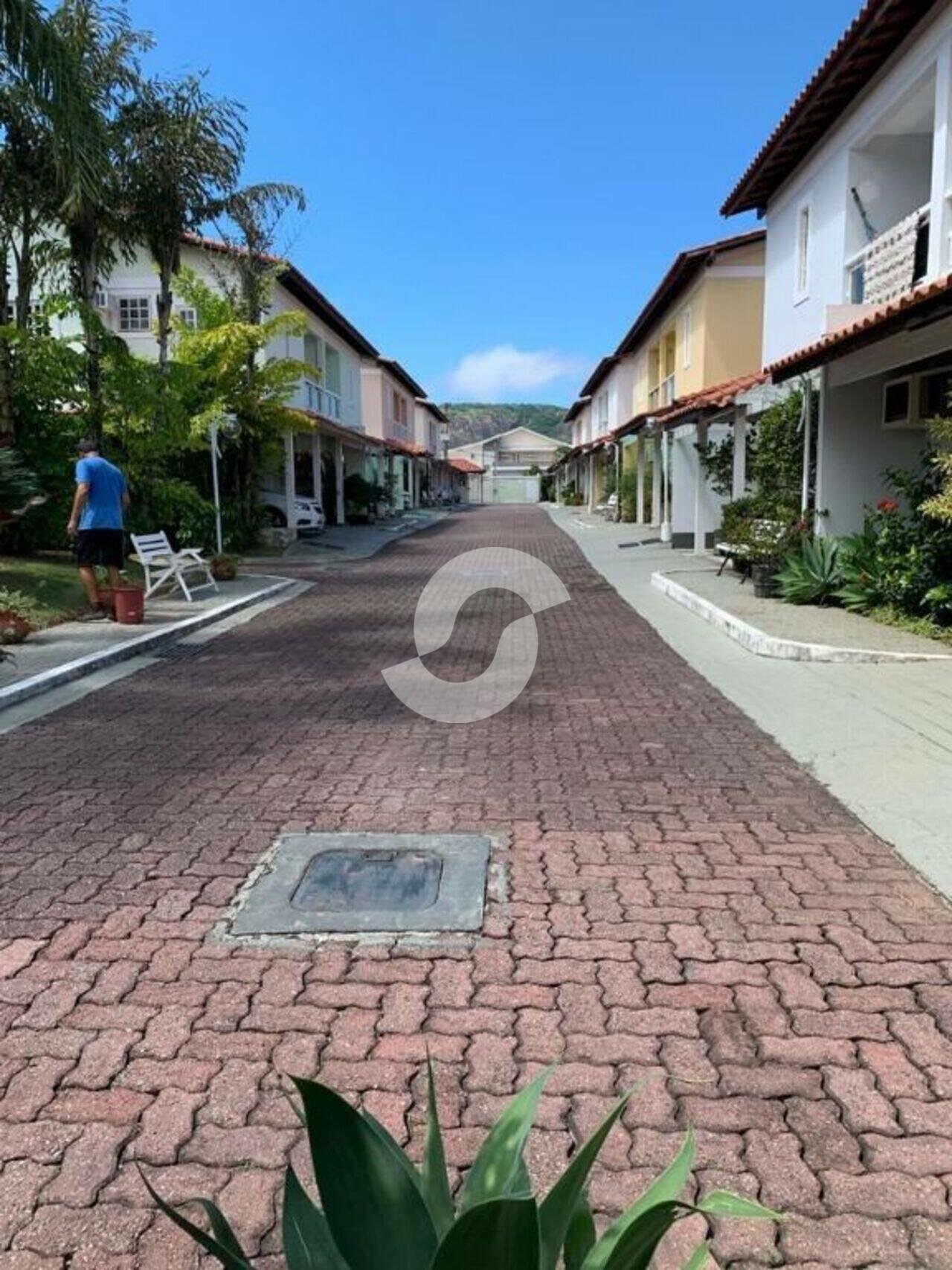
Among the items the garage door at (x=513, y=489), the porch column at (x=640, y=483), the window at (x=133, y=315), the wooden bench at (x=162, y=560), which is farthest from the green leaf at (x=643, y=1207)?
the garage door at (x=513, y=489)

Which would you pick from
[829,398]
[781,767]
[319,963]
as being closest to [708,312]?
[829,398]

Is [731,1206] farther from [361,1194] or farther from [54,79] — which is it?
[54,79]

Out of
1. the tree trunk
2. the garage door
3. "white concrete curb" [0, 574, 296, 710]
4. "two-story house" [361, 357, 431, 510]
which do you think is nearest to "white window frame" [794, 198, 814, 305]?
"white concrete curb" [0, 574, 296, 710]

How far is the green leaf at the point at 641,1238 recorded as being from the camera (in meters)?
1.46

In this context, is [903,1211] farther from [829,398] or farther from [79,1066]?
[829,398]

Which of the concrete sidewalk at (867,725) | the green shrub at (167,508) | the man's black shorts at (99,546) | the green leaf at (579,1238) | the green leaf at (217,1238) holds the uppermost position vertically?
the green shrub at (167,508)

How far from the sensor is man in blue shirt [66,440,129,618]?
10836 millimetres

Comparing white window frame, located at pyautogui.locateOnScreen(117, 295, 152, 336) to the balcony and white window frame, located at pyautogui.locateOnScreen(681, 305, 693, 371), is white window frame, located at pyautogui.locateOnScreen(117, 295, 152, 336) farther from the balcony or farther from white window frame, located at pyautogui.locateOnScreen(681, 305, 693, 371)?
white window frame, located at pyautogui.locateOnScreen(681, 305, 693, 371)

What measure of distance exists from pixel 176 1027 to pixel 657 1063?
1428 mm

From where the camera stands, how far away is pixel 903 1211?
2256 millimetres

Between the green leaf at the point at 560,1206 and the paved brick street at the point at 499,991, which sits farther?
the paved brick street at the point at 499,991

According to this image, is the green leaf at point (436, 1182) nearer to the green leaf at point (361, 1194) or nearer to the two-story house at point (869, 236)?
the green leaf at point (361, 1194)

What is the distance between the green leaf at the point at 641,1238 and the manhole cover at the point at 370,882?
2.38 m

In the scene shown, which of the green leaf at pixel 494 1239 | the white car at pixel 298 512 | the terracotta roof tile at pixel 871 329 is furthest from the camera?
the white car at pixel 298 512
